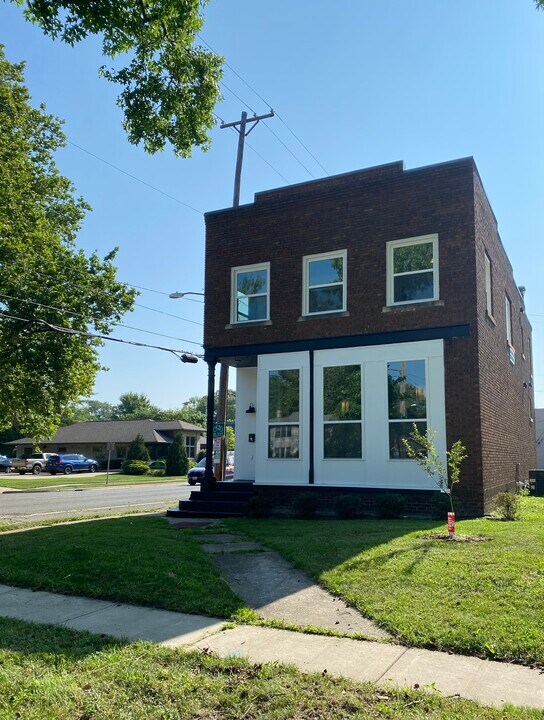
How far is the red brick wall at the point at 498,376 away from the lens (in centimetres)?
1371

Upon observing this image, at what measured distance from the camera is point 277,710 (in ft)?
12.8

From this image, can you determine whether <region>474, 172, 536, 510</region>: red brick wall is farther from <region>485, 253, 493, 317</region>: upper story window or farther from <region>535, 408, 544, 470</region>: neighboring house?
<region>535, 408, 544, 470</region>: neighboring house

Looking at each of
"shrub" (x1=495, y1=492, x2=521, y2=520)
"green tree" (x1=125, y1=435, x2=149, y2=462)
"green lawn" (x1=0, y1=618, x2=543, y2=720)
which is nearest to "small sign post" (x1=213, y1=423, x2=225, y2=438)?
"shrub" (x1=495, y1=492, x2=521, y2=520)

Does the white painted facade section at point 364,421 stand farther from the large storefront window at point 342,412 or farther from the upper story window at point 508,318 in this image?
the upper story window at point 508,318

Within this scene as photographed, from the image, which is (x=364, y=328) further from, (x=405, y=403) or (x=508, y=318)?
(x=508, y=318)

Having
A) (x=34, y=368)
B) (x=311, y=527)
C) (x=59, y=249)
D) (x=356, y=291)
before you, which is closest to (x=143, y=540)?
(x=311, y=527)

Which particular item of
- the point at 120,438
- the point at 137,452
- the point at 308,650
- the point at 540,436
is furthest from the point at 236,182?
the point at 120,438

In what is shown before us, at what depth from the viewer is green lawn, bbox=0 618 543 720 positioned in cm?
386

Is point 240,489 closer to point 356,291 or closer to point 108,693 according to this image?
point 356,291

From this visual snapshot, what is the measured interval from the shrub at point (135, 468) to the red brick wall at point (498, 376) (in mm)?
32747

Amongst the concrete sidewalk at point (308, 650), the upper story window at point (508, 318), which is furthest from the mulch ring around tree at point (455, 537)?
the upper story window at point (508, 318)

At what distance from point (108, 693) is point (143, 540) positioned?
5.71 meters

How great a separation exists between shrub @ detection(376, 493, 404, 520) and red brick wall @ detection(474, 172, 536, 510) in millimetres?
1892

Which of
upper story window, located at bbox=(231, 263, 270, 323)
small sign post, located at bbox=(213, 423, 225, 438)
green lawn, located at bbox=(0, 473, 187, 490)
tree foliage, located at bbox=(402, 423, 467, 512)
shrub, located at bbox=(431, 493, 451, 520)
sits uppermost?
upper story window, located at bbox=(231, 263, 270, 323)
